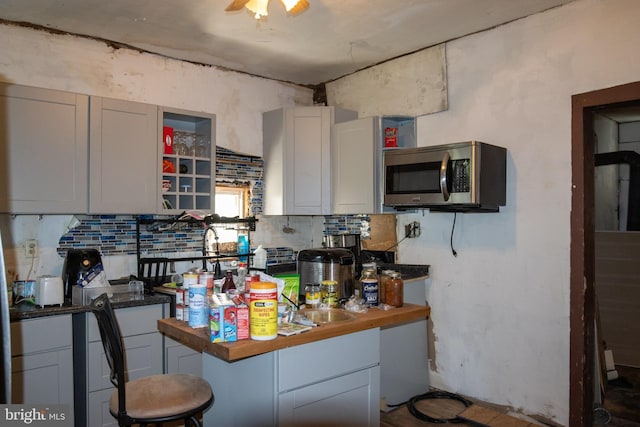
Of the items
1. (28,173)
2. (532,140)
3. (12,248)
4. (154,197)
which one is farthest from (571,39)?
(12,248)

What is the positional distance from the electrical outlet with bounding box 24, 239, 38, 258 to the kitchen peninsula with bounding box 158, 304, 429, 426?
1.47 m

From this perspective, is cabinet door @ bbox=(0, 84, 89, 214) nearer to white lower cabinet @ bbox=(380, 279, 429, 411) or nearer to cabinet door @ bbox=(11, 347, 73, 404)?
cabinet door @ bbox=(11, 347, 73, 404)

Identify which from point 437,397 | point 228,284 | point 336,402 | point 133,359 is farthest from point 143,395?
point 437,397

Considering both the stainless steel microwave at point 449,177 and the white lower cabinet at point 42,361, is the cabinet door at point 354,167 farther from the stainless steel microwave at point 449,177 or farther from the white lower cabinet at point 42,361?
the white lower cabinet at point 42,361

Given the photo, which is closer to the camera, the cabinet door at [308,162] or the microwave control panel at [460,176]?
the microwave control panel at [460,176]

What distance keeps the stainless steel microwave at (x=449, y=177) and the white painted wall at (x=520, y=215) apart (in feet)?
0.62

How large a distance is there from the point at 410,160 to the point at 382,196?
37cm

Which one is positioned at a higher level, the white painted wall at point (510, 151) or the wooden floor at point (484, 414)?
the white painted wall at point (510, 151)

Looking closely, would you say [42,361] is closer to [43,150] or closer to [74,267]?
[74,267]

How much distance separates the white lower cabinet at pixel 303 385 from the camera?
1.76m

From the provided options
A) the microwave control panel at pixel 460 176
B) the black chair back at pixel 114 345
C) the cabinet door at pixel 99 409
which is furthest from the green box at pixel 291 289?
the cabinet door at pixel 99 409

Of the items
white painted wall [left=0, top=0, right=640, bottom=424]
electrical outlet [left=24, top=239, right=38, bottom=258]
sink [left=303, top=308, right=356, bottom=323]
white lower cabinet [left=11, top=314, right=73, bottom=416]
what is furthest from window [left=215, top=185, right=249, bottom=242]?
sink [left=303, top=308, right=356, bottom=323]

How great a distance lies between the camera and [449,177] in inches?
112

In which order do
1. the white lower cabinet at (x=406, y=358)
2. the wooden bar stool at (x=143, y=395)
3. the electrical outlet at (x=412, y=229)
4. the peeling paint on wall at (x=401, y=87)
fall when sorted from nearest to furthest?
the wooden bar stool at (x=143, y=395), the white lower cabinet at (x=406, y=358), the peeling paint on wall at (x=401, y=87), the electrical outlet at (x=412, y=229)
